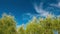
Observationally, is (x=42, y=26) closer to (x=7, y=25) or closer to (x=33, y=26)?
(x=33, y=26)

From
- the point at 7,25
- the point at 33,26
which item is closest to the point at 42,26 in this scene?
the point at 33,26

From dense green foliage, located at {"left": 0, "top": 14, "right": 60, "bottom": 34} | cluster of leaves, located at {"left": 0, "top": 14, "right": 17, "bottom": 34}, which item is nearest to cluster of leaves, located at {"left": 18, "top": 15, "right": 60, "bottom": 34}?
dense green foliage, located at {"left": 0, "top": 14, "right": 60, "bottom": 34}

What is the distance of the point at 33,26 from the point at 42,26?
3.53 feet

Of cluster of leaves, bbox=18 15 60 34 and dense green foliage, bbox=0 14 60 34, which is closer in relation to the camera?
dense green foliage, bbox=0 14 60 34

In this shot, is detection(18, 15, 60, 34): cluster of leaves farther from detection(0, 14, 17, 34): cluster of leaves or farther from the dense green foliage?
detection(0, 14, 17, 34): cluster of leaves

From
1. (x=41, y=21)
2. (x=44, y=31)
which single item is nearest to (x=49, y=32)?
(x=44, y=31)

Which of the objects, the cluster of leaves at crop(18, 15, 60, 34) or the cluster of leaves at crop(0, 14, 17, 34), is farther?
the cluster of leaves at crop(18, 15, 60, 34)

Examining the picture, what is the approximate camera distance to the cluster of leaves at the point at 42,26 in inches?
766

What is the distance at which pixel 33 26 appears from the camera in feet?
67.0

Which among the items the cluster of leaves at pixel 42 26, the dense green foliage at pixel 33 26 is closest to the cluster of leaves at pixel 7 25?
the dense green foliage at pixel 33 26

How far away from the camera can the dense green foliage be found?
1822cm

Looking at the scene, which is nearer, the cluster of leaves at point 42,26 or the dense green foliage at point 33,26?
the dense green foliage at point 33,26

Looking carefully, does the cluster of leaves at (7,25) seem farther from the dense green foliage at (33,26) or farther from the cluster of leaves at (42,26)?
the cluster of leaves at (42,26)

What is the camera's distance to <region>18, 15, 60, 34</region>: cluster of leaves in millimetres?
19469
